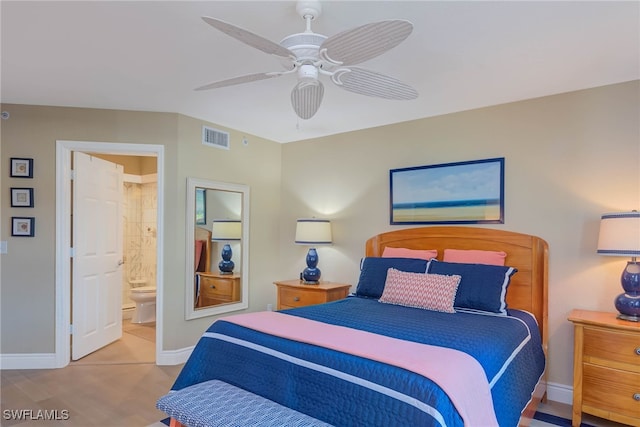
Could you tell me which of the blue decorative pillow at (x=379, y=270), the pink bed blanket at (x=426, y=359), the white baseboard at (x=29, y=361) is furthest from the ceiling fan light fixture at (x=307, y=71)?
the white baseboard at (x=29, y=361)

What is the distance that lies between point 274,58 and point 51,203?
2603 millimetres

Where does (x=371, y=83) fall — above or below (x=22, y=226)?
above

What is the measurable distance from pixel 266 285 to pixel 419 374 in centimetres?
335

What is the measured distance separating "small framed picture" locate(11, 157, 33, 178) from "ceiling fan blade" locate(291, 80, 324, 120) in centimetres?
283

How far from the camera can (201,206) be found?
3.95m

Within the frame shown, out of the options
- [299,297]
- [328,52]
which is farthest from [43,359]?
[328,52]

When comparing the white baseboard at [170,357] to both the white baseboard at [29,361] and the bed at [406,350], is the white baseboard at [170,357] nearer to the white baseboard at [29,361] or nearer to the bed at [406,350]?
the white baseboard at [29,361]

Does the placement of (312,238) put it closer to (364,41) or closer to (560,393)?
(560,393)

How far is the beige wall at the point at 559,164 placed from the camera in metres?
2.76

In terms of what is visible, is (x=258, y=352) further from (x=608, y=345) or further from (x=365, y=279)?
(x=608, y=345)

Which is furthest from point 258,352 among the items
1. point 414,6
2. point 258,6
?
point 414,6

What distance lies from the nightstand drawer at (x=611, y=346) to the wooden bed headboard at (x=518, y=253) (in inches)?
15.8

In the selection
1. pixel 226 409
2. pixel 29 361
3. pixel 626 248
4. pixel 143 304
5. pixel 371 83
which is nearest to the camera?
pixel 226 409

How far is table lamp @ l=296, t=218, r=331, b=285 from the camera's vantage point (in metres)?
4.05
